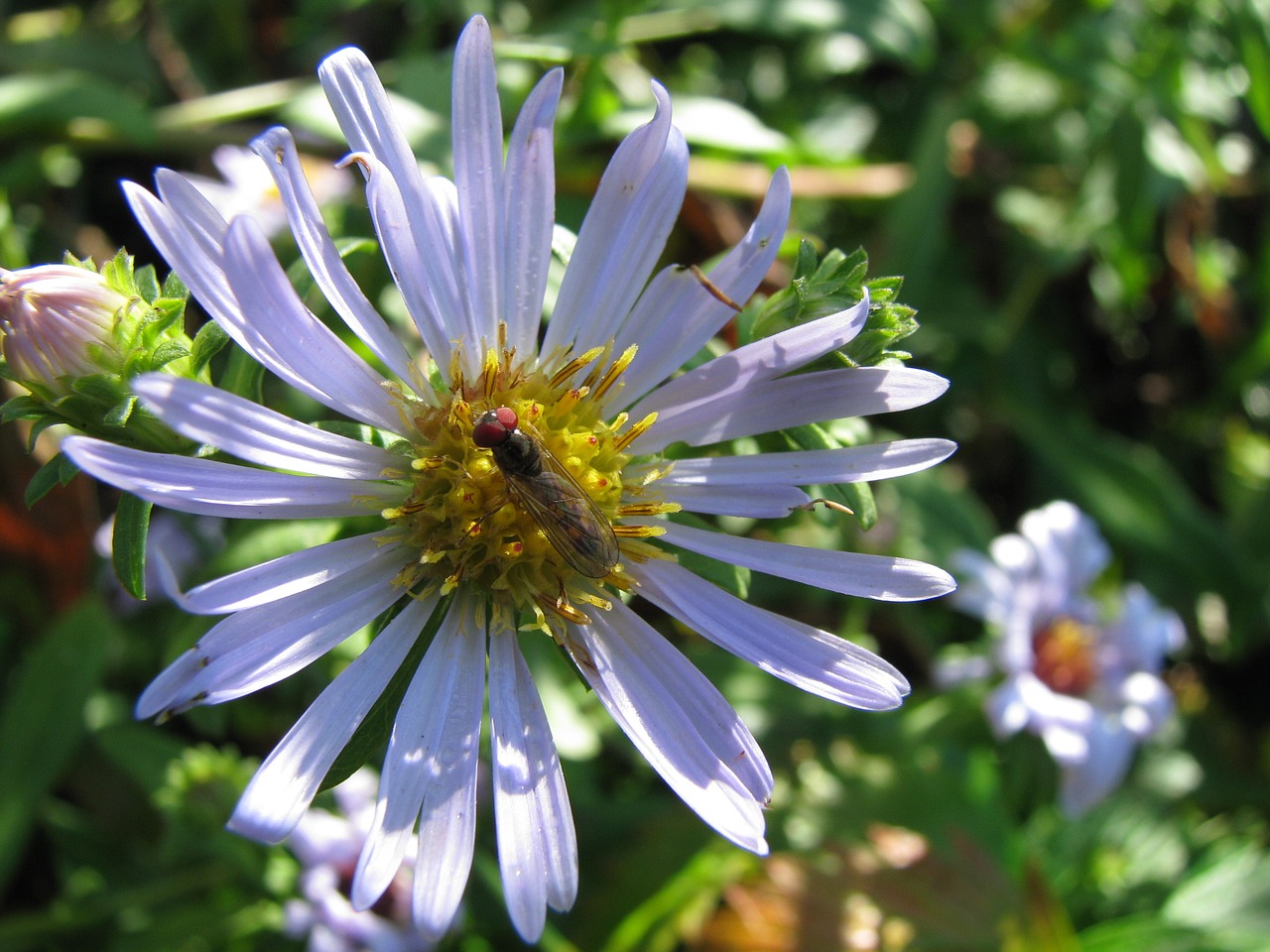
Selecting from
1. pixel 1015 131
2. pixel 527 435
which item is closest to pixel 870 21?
pixel 1015 131

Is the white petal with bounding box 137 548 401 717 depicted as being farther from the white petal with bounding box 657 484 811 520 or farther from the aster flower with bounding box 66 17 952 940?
the white petal with bounding box 657 484 811 520

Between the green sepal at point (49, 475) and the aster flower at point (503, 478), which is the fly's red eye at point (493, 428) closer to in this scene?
the aster flower at point (503, 478)

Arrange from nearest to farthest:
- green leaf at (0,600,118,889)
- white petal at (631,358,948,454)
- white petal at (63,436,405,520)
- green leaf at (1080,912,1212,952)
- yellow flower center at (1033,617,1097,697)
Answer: white petal at (63,436,405,520) → white petal at (631,358,948,454) → green leaf at (0,600,118,889) → green leaf at (1080,912,1212,952) → yellow flower center at (1033,617,1097,697)

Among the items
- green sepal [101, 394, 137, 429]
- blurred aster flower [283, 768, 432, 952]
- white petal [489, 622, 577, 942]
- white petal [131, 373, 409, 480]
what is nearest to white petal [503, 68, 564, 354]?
white petal [131, 373, 409, 480]

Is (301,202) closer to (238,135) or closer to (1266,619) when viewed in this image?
(238,135)

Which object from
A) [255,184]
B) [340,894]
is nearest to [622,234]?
[340,894]

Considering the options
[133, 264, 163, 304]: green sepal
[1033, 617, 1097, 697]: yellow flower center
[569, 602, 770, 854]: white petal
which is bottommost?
[1033, 617, 1097, 697]: yellow flower center

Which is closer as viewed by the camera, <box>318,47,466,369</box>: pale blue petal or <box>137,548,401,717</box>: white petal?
<box>137,548,401,717</box>: white petal
